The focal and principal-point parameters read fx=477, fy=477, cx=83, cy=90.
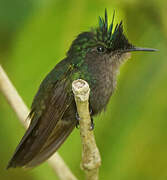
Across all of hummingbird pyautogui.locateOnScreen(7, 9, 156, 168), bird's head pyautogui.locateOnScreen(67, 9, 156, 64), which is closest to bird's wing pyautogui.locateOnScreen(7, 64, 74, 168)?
hummingbird pyautogui.locateOnScreen(7, 9, 156, 168)

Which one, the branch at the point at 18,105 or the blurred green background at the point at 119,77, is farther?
the blurred green background at the point at 119,77

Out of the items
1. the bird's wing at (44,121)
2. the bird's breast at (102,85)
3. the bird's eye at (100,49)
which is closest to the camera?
the bird's wing at (44,121)

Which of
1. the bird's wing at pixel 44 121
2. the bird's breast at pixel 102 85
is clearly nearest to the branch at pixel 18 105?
the bird's wing at pixel 44 121

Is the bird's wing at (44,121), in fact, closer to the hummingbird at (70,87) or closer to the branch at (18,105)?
the hummingbird at (70,87)

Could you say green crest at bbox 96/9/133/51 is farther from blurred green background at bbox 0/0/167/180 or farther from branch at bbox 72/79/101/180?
branch at bbox 72/79/101/180

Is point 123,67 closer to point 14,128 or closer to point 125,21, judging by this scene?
point 125,21

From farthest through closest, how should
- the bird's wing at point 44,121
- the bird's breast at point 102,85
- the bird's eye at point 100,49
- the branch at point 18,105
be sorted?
the bird's eye at point 100,49 < the bird's breast at point 102,85 < the bird's wing at point 44,121 < the branch at point 18,105

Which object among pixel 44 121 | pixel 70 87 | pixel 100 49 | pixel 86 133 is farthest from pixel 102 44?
pixel 86 133

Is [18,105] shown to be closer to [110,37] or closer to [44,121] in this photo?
[44,121]
